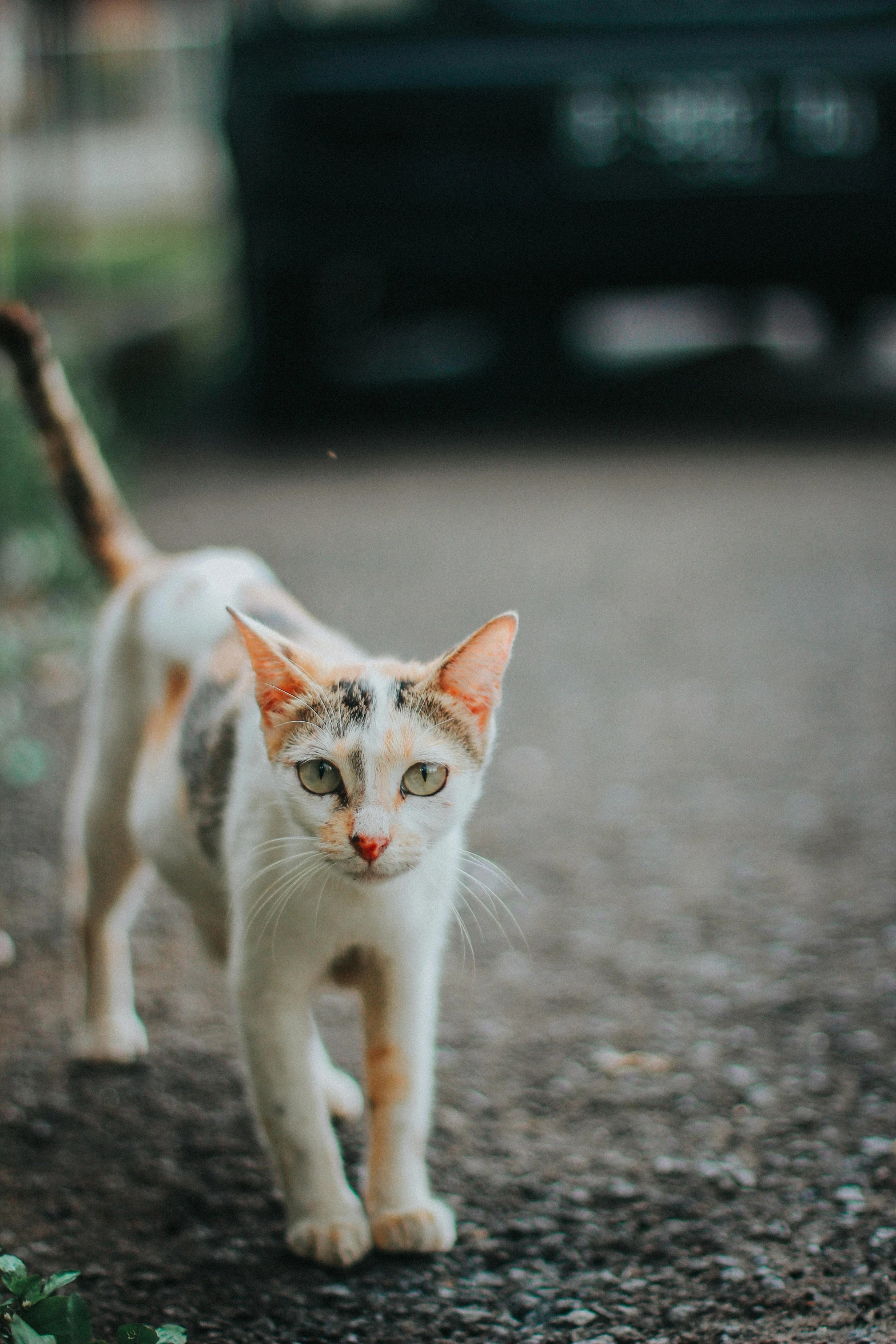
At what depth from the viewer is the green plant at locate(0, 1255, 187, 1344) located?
1601 mm

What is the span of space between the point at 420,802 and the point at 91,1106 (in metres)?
0.95

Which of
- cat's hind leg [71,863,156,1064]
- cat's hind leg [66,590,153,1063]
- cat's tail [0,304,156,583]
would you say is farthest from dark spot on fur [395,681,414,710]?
cat's tail [0,304,156,583]

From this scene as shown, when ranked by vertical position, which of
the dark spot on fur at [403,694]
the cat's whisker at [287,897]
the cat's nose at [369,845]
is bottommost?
the cat's whisker at [287,897]

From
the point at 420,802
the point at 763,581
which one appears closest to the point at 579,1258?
the point at 420,802

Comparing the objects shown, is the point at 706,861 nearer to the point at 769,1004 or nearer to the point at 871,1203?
the point at 769,1004

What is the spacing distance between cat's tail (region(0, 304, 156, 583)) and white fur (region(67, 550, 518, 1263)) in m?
0.33

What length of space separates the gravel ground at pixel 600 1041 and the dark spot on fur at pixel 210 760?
0.54 meters

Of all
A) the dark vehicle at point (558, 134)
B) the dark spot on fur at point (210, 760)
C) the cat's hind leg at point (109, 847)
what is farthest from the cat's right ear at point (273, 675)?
the dark vehicle at point (558, 134)

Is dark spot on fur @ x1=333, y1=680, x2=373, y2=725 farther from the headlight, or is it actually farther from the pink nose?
the headlight

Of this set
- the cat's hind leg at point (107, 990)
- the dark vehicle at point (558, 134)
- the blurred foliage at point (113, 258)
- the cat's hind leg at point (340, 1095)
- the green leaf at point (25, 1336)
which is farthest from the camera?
the blurred foliage at point (113, 258)

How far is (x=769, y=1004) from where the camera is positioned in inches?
107

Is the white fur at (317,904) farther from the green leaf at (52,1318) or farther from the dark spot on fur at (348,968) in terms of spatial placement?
the green leaf at (52,1318)

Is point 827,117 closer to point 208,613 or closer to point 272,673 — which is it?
point 208,613

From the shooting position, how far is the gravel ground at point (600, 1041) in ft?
6.53
